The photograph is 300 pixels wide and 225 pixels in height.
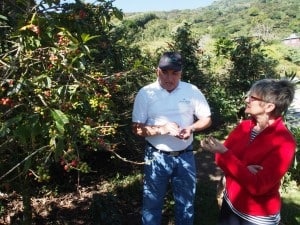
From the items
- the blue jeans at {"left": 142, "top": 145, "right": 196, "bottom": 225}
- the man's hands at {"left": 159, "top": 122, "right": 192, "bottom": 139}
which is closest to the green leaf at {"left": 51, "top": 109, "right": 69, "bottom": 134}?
the man's hands at {"left": 159, "top": 122, "right": 192, "bottom": 139}

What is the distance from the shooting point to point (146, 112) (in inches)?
129

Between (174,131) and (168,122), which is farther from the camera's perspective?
(168,122)

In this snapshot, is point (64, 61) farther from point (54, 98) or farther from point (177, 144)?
point (177, 144)

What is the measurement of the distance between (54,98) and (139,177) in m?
3.72

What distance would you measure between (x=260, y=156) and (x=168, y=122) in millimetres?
989

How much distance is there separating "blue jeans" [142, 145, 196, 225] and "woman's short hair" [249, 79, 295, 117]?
1051 mm

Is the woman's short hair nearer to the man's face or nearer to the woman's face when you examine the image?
the woman's face

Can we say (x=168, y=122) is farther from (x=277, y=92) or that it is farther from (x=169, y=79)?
(x=277, y=92)

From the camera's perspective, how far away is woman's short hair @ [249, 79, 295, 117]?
8.01 ft

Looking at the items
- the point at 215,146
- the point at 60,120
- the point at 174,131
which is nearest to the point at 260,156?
the point at 215,146

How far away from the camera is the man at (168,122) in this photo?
3.21m

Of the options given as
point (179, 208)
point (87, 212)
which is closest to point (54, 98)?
point (179, 208)

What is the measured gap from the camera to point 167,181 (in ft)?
11.2

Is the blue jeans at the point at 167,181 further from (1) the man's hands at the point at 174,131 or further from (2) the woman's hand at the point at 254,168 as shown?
(2) the woman's hand at the point at 254,168
